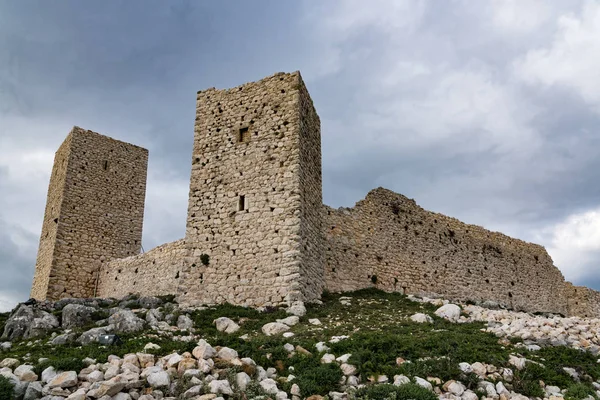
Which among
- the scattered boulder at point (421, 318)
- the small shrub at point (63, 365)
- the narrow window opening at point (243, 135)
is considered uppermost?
the narrow window opening at point (243, 135)

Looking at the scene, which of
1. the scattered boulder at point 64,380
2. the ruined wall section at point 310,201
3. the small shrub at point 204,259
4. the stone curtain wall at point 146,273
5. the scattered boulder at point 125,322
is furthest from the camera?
the stone curtain wall at point 146,273

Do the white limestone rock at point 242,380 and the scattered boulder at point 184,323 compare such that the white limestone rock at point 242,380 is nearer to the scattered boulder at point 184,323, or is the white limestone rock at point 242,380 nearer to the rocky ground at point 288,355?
the rocky ground at point 288,355

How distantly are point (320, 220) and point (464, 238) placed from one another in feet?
35.4

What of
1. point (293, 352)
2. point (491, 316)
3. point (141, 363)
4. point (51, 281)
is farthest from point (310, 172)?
point (51, 281)

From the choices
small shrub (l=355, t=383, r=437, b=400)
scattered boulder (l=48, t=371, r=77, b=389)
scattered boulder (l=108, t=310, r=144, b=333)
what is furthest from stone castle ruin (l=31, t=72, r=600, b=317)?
scattered boulder (l=48, t=371, r=77, b=389)

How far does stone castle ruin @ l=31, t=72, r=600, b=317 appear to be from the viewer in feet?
53.5

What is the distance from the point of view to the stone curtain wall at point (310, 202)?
16266mm

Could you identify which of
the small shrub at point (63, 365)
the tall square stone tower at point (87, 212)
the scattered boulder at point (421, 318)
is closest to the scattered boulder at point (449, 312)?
the scattered boulder at point (421, 318)

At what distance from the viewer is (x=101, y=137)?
2894 cm

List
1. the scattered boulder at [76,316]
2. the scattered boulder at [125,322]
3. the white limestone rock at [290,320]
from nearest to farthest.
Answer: the scattered boulder at [125,322] < the scattered boulder at [76,316] < the white limestone rock at [290,320]

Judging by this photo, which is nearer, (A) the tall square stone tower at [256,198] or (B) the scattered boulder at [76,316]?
(B) the scattered boulder at [76,316]

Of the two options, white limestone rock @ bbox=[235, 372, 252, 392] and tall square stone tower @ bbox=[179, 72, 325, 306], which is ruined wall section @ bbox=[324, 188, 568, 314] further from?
white limestone rock @ bbox=[235, 372, 252, 392]

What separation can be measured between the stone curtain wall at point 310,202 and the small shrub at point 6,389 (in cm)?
820

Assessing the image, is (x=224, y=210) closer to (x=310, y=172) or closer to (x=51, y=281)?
(x=310, y=172)
